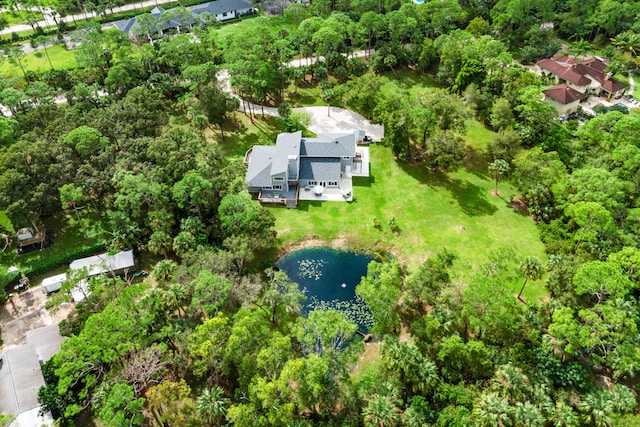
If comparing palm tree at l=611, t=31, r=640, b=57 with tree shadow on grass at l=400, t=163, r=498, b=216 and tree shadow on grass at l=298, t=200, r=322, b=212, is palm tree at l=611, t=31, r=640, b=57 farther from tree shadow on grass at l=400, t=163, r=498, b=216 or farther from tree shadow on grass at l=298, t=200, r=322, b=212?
tree shadow on grass at l=298, t=200, r=322, b=212

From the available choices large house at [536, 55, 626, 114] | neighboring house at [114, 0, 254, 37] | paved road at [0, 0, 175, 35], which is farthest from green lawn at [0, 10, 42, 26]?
large house at [536, 55, 626, 114]

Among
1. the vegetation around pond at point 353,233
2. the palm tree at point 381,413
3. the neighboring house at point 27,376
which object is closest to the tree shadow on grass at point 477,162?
the vegetation around pond at point 353,233

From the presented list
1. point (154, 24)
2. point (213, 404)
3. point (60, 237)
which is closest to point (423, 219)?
point (213, 404)

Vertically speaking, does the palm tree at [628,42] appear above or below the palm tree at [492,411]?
above

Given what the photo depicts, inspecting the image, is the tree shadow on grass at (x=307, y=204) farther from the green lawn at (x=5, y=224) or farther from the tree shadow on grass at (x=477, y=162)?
the green lawn at (x=5, y=224)

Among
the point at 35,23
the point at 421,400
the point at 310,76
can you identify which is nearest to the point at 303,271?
the point at 421,400
